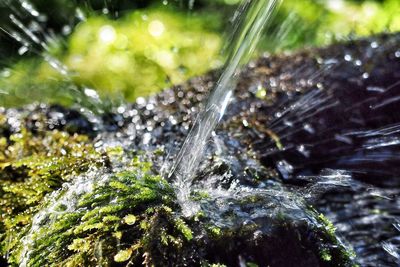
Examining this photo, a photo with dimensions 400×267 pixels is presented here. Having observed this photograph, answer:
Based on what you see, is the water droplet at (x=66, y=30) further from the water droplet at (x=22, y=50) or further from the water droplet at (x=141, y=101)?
the water droplet at (x=141, y=101)

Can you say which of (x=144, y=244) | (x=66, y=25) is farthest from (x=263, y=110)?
(x=66, y=25)

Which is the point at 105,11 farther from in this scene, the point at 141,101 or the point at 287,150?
the point at 287,150

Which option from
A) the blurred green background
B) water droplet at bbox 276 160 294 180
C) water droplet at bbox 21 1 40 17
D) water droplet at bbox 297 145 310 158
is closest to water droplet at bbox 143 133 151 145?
water droplet at bbox 276 160 294 180

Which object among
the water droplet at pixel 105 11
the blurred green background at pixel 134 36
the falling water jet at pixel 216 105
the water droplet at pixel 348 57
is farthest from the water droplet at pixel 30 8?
the water droplet at pixel 348 57

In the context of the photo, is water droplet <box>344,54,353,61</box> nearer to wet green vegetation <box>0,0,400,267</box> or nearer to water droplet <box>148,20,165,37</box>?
wet green vegetation <box>0,0,400,267</box>

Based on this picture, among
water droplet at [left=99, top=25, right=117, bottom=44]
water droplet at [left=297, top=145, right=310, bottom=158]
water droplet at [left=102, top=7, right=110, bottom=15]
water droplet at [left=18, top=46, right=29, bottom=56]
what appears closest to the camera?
water droplet at [left=297, top=145, right=310, bottom=158]

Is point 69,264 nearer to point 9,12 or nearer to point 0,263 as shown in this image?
point 0,263
